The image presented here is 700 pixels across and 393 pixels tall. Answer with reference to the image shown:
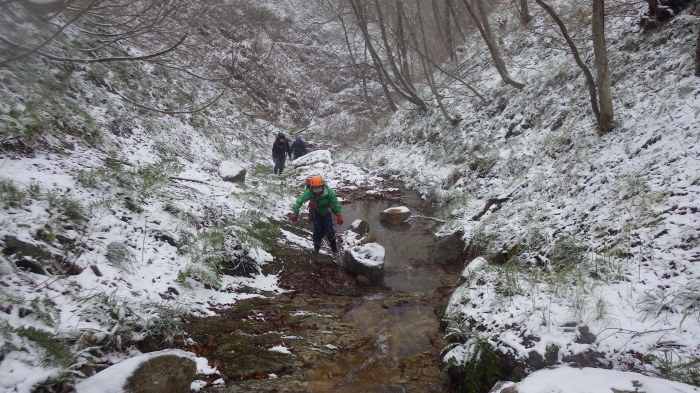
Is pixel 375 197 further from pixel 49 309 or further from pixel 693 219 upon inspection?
pixel 49 309

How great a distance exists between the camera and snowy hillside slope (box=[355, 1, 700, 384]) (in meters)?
3.18

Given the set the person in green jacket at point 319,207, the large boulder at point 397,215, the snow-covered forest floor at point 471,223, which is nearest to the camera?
the snow-covered forest floor at point 471,223

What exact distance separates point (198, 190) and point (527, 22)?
12680 mm

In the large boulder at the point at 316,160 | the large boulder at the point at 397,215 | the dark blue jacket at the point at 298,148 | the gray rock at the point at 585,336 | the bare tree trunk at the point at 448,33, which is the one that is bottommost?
the gray rock at the point at 585,336

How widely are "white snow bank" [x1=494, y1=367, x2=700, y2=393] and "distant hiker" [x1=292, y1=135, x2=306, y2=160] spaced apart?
49.1 ft

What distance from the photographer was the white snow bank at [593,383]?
2.41 meters

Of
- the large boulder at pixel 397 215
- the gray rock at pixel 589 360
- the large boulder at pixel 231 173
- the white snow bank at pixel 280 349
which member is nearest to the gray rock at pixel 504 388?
the gray rock at pixel 589 360

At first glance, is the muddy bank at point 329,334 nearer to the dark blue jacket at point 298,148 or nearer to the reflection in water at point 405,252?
the reflection in water at point 405,252

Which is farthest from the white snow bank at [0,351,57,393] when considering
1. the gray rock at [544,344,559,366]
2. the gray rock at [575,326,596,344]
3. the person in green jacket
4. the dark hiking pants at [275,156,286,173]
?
the dark hiking pants at [275,156,286,173]

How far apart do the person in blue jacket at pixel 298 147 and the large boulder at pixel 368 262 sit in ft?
35.8

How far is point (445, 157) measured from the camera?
11312 millimetres

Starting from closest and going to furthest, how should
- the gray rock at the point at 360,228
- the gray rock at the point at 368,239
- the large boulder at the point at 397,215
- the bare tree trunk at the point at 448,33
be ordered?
1. the gray rock at the point at 368,239
2. the gray rock at the point at 360,228
3. the large boulder at the point at 397,215
4. the bare tree trunk at the point at 448,33

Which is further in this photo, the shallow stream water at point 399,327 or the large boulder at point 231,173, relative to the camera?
the large boulder at point 231,173

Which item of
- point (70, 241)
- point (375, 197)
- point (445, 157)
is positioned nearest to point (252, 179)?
point (375, 197)
